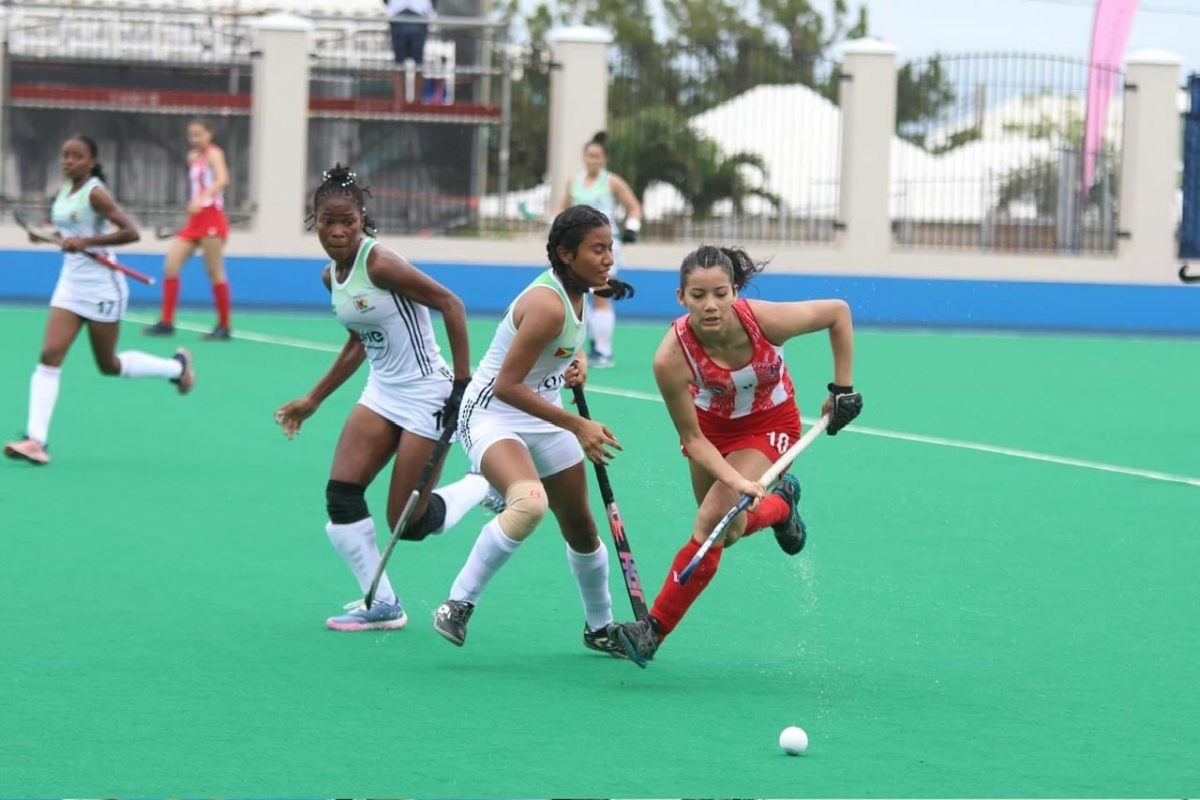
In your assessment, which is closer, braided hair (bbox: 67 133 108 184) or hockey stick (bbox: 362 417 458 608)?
hockey stick (bbox: 362 417 458 608)

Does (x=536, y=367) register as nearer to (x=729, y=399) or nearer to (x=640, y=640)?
(x=729, y=399)

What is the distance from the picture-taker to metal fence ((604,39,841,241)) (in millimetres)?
25703

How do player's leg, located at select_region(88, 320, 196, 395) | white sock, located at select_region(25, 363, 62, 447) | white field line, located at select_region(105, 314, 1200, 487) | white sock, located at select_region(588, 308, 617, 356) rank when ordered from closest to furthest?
white sock, located at select_region(25, 363, 62, 447) → player's leg, located at select_region(88, 320, 196, 395) → white field line, located at select_region(105, 314, 1200, 487) → white sock, located at select_region(588, 308, 617, 356)

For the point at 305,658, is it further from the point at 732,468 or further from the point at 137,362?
the point at 137,362

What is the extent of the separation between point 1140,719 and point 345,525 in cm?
283

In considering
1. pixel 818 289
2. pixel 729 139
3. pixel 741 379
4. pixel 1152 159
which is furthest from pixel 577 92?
pixel 741 379

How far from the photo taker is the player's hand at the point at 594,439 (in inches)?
277

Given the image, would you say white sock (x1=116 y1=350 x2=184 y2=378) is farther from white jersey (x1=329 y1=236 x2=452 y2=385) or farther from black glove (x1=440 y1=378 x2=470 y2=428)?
black glove (x1=440 y1=378 x2=470 y2=428)

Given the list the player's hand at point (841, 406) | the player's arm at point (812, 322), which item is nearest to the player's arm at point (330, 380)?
the player's arm at point (812, 322)

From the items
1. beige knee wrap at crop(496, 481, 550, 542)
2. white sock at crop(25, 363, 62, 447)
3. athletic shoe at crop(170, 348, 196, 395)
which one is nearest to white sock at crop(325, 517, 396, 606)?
beige knee wrap at crop(496, 481, 550, 542)

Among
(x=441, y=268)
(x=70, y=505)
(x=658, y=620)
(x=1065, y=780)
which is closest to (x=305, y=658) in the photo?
(x=658, y=620)

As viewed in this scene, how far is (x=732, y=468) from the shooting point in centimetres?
736

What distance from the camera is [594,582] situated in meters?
7.54

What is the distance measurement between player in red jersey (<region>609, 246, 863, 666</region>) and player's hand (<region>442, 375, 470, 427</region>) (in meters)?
0.81
